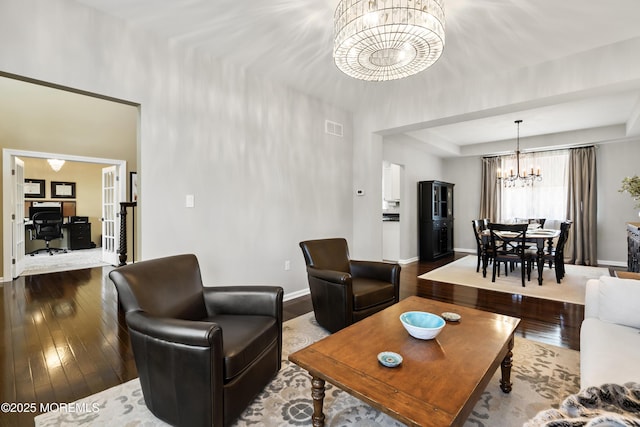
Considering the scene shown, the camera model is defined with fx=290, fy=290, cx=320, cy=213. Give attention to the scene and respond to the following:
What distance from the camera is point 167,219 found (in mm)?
2674

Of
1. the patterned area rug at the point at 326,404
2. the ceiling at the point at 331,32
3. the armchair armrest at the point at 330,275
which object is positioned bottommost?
the patterned area rug at the point at 326,404

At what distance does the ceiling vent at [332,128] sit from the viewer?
14.0 feet

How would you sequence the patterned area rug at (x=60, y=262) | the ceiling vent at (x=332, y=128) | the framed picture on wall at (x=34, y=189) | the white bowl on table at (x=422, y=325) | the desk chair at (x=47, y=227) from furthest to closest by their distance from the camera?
the framed picture on wall at (x=34, y=189)
the desk chair at (x=47, y=227)
the patterned area rug at (x=60, y=262)
the ceiling vent at (x=332, y=128)
the white bowl on table at (x=422, y=325)

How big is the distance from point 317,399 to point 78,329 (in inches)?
104

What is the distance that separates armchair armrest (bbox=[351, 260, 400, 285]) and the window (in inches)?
219

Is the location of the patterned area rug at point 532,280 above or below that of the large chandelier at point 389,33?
below

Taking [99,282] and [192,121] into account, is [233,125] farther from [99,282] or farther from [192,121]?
[99,282]

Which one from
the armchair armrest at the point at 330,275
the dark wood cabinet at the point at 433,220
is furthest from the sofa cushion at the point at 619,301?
the dark wood cabinet at the point at 433,220

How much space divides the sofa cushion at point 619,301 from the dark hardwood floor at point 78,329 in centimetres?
72

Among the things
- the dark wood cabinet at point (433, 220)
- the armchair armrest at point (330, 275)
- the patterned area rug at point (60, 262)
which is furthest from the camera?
the dark wood cabinet at point (433, 220)

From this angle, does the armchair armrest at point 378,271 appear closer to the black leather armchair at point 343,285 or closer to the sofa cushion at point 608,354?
the black leather armchair at point 343,285

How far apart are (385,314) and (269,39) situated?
2.59 metres

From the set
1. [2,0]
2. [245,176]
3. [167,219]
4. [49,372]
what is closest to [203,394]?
[49,372]

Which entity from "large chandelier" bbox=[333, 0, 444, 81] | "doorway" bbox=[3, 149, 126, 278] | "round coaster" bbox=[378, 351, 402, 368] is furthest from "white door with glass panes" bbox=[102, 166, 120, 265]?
"round coaster" bbox=[378, 351, 402, 368]
